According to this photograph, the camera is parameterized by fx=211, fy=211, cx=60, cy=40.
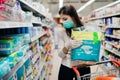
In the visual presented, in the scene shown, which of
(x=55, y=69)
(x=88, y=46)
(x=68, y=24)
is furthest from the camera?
(x=55, y=69)

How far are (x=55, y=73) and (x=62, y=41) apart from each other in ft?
11.1

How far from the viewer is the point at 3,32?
6.54 feet

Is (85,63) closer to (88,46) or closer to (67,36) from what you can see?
(88,46)

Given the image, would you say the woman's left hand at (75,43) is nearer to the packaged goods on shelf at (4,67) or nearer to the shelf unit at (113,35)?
the packaged goods on shelf at (4,67)

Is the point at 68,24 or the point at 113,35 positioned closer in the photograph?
the point at 68,24

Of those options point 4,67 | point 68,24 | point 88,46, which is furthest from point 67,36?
point 4,67

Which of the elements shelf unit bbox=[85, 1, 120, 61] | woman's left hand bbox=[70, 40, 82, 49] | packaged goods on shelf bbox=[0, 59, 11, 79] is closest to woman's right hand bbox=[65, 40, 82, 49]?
woman's left hand bbox=[70, 40, 82, 49]

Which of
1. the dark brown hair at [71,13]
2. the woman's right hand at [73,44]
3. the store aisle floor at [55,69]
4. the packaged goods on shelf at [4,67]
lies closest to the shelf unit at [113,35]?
the store aisle floor at [55,69]

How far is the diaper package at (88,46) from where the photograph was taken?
241 cm

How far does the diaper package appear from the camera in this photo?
241cm

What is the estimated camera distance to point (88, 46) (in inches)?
95.9

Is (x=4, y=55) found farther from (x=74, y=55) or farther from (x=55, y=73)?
(x=55, y=73)

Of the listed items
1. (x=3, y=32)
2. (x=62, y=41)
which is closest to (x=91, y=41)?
(x=62, y=41)

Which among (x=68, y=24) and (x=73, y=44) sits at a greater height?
(x=68, y=24)
